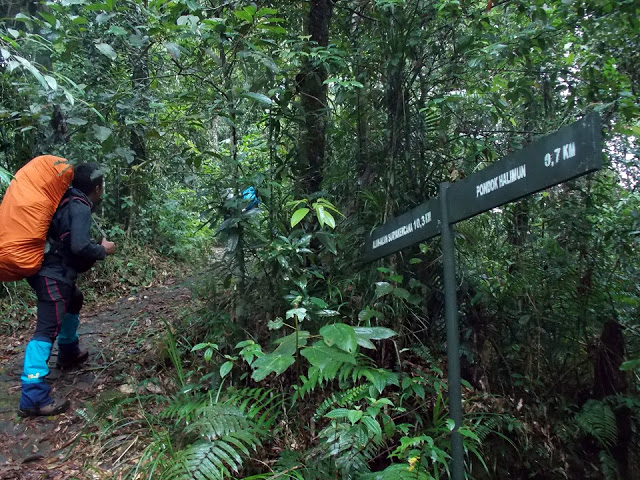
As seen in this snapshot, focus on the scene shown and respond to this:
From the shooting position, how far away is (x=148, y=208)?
335 inches

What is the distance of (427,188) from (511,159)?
1.60 metres

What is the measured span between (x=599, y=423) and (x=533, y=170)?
2284 millimetres

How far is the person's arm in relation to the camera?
3.70 metres

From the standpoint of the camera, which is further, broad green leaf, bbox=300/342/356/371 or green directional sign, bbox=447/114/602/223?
broad green leaf, bbox=300/342/356/371

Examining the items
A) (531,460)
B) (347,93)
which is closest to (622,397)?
(531,460)

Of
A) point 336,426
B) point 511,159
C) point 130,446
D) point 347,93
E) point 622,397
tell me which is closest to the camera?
point 511,159

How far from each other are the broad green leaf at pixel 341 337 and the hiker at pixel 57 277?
221 cm

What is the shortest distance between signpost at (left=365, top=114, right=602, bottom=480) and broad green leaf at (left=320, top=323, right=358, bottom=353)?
457mm

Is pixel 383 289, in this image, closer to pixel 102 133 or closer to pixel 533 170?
pixel 533 170

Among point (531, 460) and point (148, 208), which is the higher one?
point (148, 208)

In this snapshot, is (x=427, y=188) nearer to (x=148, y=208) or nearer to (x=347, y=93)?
(x=347, y=93)

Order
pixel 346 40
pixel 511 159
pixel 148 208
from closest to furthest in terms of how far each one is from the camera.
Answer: pixel 511 159 → pixel 346 40 → pixel 148 208

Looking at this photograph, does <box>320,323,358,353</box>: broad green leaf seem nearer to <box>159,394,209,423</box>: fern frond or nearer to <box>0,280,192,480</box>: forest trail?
Result: <box>159,394,209,423</box>: fern frond

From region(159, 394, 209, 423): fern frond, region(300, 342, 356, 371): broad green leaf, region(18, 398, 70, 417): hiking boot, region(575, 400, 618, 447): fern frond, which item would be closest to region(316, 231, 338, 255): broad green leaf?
region(300, 342, 356, 371): broad green leaf
